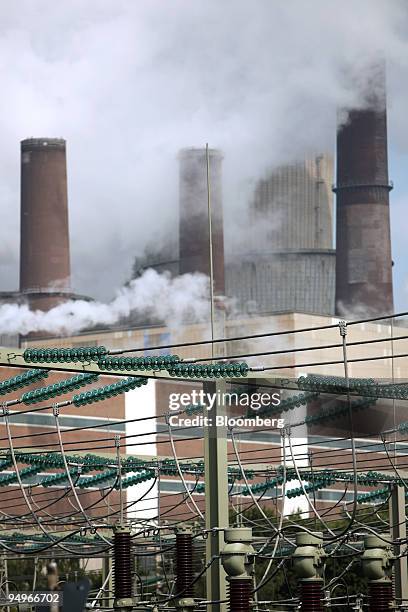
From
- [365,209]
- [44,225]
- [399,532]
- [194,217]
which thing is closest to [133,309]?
[194,217]

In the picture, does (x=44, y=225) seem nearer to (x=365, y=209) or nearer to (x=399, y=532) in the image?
(x=365, y=209)

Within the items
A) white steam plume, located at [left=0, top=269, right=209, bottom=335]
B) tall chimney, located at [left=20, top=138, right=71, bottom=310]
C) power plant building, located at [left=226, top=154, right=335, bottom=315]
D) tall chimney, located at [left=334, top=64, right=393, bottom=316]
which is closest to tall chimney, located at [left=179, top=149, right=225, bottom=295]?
white steam plume, located at [left=0, top=269, right=209, bottom=335]

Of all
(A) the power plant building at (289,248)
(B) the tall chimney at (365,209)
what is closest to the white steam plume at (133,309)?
(A) the power plant building at (289,248)

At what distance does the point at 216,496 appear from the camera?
46.3 feet

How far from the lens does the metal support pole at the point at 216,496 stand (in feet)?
46.1

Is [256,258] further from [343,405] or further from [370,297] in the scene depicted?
[343,405]

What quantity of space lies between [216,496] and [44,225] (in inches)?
2062

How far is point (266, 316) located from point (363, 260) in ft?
18.4

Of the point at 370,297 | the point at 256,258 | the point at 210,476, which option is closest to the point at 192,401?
the point at 210,476

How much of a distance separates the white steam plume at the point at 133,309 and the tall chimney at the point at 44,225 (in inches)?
33.3

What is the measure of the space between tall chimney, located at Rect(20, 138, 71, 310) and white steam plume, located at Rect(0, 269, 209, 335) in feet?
2.77

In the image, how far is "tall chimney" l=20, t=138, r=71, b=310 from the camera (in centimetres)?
6556

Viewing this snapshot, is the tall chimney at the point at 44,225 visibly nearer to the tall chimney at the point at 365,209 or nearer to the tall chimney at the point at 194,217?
the tall chimney at the point at 194,217

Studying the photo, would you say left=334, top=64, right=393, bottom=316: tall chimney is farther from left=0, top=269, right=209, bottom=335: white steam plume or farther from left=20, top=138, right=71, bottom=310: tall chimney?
left=20, top=138, right=71, bottom=310: tall chimney
